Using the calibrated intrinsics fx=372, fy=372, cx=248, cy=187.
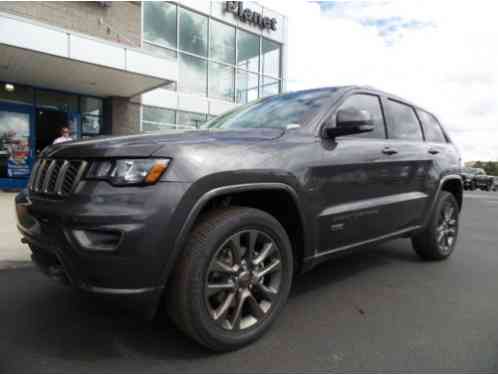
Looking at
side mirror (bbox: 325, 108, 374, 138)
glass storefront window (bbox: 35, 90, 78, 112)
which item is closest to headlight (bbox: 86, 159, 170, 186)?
side mirror (bbox: 325, 108, 374, 138)

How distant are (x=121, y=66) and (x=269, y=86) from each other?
399 inches

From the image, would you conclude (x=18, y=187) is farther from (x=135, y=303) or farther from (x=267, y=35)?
(x=267, y=35)

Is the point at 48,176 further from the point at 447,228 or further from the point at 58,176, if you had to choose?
the point at 447,228

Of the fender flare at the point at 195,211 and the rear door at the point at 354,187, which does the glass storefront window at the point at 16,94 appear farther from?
the fender flare at the point at 195,211

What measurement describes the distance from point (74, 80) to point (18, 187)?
12.2ft

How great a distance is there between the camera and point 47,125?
12.0m

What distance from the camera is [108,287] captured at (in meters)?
1.85

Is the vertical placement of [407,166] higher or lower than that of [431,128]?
lower

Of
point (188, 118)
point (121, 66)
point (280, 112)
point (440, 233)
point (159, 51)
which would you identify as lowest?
point (440, 233)

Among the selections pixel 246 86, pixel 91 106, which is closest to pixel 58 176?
pixel 91 106

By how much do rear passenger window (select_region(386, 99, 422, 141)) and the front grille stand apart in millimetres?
2716

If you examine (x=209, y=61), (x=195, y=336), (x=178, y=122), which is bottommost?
(x=195, y=336)

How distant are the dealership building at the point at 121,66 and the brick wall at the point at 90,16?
0.03m

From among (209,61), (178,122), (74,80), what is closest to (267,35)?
(209,61)
